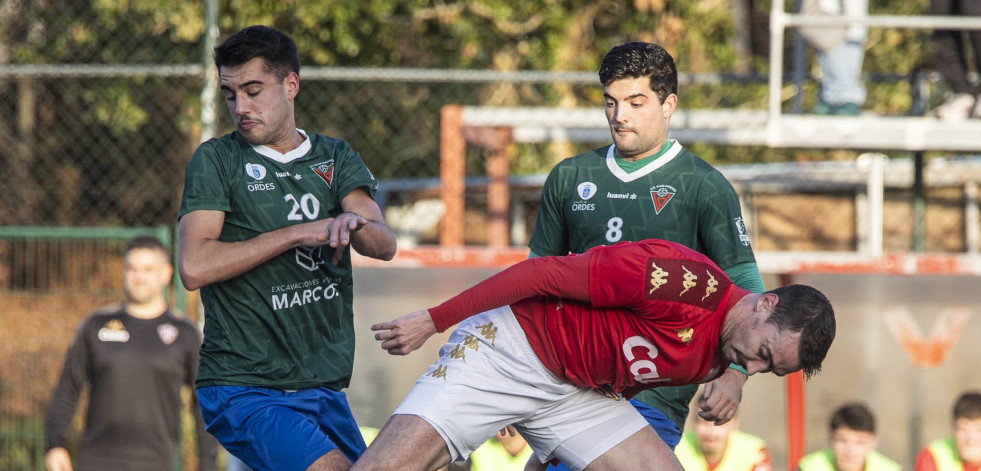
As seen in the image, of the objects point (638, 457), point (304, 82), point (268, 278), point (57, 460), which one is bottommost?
point (57, 460)

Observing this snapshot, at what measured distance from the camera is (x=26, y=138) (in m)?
13.8

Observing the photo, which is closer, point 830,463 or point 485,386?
point 485,386

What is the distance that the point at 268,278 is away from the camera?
14.3 ft

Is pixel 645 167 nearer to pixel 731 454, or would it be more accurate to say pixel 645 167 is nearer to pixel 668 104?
pixel 668 104

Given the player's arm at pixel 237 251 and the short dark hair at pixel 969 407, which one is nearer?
the player's arm at pixel 237 251

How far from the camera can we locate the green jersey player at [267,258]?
4.20m

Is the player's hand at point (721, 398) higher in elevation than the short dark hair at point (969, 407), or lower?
higher

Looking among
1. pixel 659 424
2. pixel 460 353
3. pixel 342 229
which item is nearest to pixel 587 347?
pixel 460 353

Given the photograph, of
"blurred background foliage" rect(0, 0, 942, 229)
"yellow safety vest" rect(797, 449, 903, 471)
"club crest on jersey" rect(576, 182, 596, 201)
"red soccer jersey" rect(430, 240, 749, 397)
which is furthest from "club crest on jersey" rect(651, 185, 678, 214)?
"blurred background foliage" rect(0, 0, 942, 229)

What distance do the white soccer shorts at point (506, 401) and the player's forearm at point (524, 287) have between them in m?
0.26

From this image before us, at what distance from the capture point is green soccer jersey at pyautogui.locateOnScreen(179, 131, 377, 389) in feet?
14.2

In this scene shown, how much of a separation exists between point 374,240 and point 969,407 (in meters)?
4.82

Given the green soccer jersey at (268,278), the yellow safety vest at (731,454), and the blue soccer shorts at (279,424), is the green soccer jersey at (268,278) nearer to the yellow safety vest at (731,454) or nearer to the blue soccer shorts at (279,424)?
the blue soccer shorts at (279,424)

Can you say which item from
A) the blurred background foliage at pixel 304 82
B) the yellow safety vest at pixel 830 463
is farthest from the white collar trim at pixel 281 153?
the blurred background foliage at pixel 304 82
